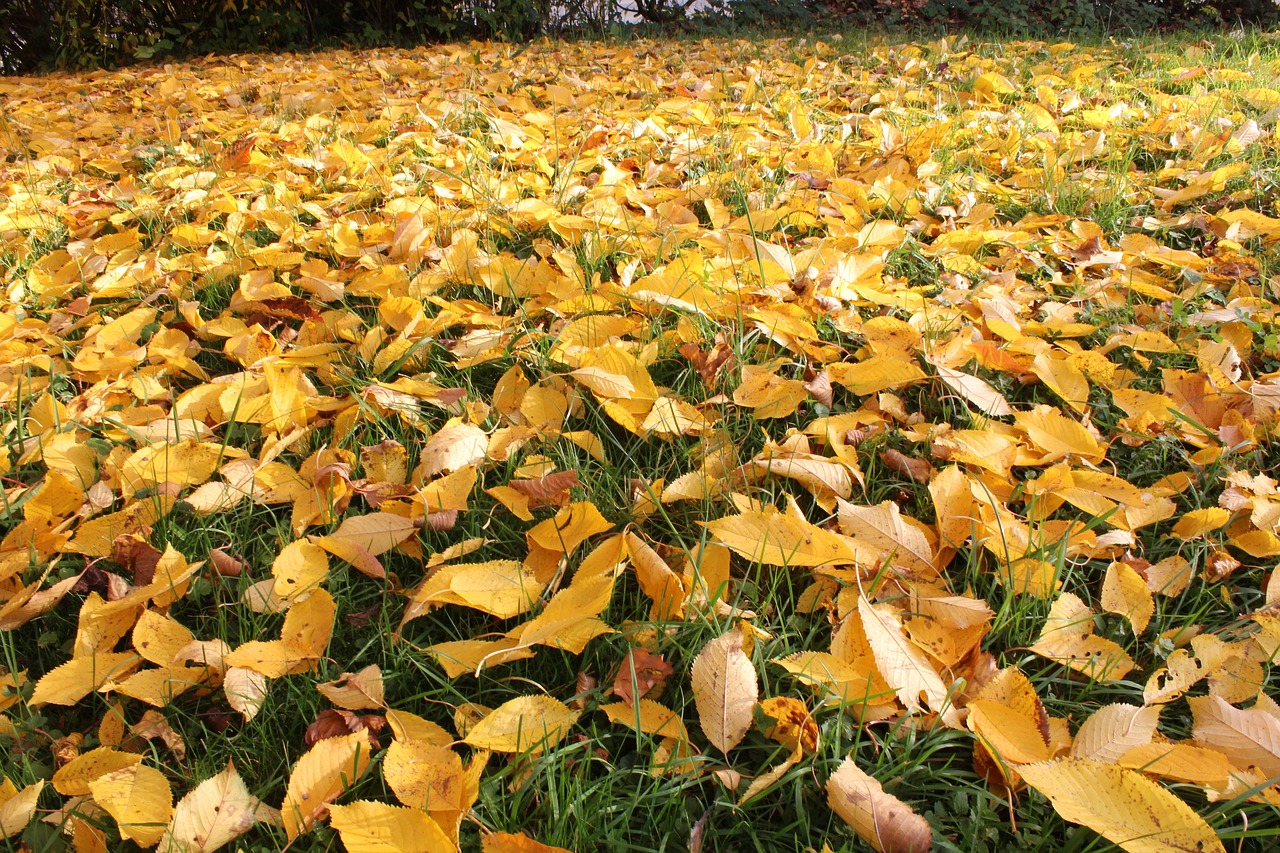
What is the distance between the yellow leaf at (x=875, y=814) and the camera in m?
0.86

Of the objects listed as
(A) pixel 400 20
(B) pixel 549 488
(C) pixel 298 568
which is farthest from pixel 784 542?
(A) pixel 400 20

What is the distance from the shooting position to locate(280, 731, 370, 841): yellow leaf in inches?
35.6

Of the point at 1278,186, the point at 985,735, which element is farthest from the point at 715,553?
the point at 1278,186

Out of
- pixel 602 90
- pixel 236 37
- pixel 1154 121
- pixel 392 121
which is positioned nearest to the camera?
pixel 1154 121

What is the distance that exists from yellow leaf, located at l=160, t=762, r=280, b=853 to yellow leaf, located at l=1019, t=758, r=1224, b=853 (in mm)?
823

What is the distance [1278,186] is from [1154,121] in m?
0.74

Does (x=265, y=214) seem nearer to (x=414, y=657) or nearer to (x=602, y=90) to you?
(x=414, y=657)

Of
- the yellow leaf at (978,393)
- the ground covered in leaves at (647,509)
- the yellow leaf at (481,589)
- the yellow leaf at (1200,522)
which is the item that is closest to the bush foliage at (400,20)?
the ground covered in leaves at (647,509)

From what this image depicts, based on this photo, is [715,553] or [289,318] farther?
[289,318]

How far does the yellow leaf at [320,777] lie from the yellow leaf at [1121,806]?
0.72 meters

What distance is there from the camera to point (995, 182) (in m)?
2.62

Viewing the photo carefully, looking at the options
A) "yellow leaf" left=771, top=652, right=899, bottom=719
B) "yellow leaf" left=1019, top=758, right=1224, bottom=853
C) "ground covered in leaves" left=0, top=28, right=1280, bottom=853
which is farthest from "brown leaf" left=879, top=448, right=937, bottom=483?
"yellow leaf" left=1019, top=758, right=1224, bottom=853

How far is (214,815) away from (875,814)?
2.30ft

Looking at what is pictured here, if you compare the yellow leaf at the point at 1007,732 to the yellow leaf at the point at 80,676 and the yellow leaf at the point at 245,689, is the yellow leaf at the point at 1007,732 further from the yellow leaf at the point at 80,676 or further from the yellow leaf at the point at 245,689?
the yellow leaf at the point at 80,676
